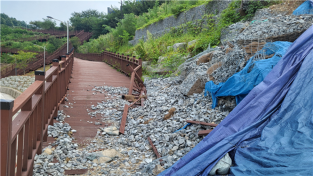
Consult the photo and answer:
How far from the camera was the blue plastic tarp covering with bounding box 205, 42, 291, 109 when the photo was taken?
395cm

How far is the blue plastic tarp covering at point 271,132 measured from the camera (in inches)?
89.9

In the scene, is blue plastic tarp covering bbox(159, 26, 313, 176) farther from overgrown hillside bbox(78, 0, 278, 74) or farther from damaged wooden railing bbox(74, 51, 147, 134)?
overgrown hillside bbox(78, 0, 278, 74)

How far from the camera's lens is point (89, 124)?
4.99m

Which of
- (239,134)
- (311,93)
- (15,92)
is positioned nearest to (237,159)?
(239,134)

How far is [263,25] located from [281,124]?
4866 mm

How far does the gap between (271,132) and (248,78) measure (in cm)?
160

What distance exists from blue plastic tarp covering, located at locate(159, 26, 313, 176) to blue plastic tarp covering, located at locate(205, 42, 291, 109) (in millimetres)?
520

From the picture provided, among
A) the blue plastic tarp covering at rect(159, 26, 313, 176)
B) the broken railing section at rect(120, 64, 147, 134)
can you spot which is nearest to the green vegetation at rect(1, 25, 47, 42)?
the broken railing section at rect(120, 64, 147, 134)

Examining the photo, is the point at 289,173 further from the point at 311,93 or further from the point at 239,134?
the point at 311,93

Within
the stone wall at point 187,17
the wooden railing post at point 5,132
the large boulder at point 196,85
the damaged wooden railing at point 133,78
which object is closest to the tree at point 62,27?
the stone wall at point 187,17

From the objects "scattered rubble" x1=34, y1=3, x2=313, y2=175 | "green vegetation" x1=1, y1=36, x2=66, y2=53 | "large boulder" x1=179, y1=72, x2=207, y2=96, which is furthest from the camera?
"green vegetation" x1=1, y1=36, x2=66, y2=53

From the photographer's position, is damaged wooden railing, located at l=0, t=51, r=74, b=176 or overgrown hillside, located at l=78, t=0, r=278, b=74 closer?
damaged wooden railing, located at l=0, t=51, r=74, b=176

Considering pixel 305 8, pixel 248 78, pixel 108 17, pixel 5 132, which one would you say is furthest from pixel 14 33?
pixel 5 132

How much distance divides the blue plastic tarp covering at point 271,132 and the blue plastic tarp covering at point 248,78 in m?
0.52
